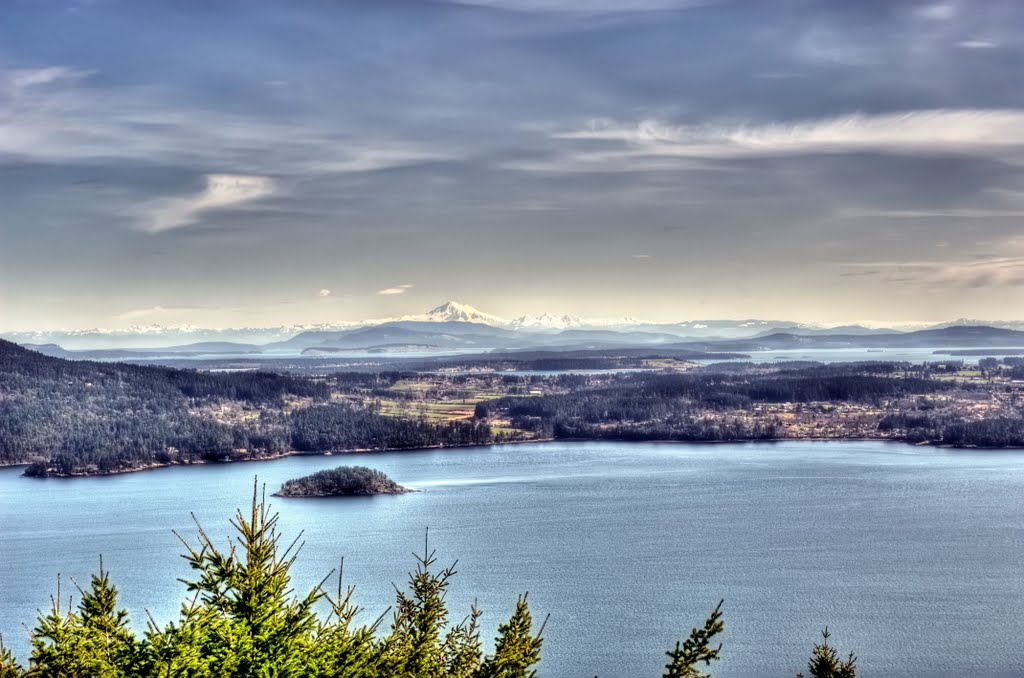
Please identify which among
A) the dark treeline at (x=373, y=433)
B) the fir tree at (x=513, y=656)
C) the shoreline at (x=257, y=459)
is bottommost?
the shoreline at (x=257, y=459)

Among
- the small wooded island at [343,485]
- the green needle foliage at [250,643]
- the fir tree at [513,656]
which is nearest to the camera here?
the green needle foliage at [250,643]

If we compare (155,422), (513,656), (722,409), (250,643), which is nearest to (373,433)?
(155,422)

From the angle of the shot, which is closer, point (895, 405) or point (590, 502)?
point (590, 502)

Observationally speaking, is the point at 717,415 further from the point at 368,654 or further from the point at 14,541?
the point at 368,654

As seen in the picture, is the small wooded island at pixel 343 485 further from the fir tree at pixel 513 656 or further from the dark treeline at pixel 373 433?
the fir tree at pixel 513 656

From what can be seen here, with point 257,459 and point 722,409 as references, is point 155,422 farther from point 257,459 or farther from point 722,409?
point 722,409

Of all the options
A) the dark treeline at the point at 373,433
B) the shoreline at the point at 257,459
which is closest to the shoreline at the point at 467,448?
the shoreline at the point at 257,459

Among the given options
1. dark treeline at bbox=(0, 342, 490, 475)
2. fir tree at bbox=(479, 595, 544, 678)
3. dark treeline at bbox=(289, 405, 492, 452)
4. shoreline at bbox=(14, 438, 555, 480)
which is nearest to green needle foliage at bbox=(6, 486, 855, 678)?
fir tree at bbox=(479, 595, 544, 678)

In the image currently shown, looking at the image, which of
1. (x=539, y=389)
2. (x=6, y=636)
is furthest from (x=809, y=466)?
(x=539, y=389)
